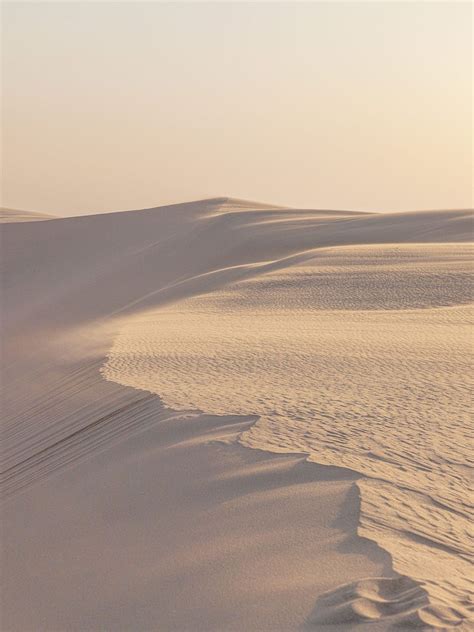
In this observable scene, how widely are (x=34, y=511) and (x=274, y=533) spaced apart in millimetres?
2328

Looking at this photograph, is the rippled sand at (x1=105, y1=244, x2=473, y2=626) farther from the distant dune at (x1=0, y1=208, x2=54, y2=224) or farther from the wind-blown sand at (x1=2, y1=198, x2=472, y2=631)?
the distant dune at (x1=0, y1=208, x2=54, y2=224)

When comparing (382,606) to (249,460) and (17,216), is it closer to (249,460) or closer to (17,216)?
(249,460)

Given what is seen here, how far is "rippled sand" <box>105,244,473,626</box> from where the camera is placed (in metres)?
5.05

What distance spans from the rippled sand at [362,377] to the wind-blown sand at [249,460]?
1.0 inches

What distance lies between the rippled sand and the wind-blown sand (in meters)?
0.02

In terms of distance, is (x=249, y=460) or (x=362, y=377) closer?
(x=249, y=460)

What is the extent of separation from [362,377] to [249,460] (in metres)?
2.80

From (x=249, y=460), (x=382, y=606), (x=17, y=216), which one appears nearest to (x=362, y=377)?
(x=249, y=460)

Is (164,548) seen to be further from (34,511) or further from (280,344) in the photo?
(280,344)

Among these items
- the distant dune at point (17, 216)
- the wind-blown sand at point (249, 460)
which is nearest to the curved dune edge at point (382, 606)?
the wind-blown sand at point (249, 460)

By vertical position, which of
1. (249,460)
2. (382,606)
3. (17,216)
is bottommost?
(382,606)

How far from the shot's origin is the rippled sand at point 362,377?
5047 mm

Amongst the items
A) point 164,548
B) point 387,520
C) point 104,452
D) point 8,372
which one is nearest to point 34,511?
point 104,452

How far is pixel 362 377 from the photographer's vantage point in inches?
339
